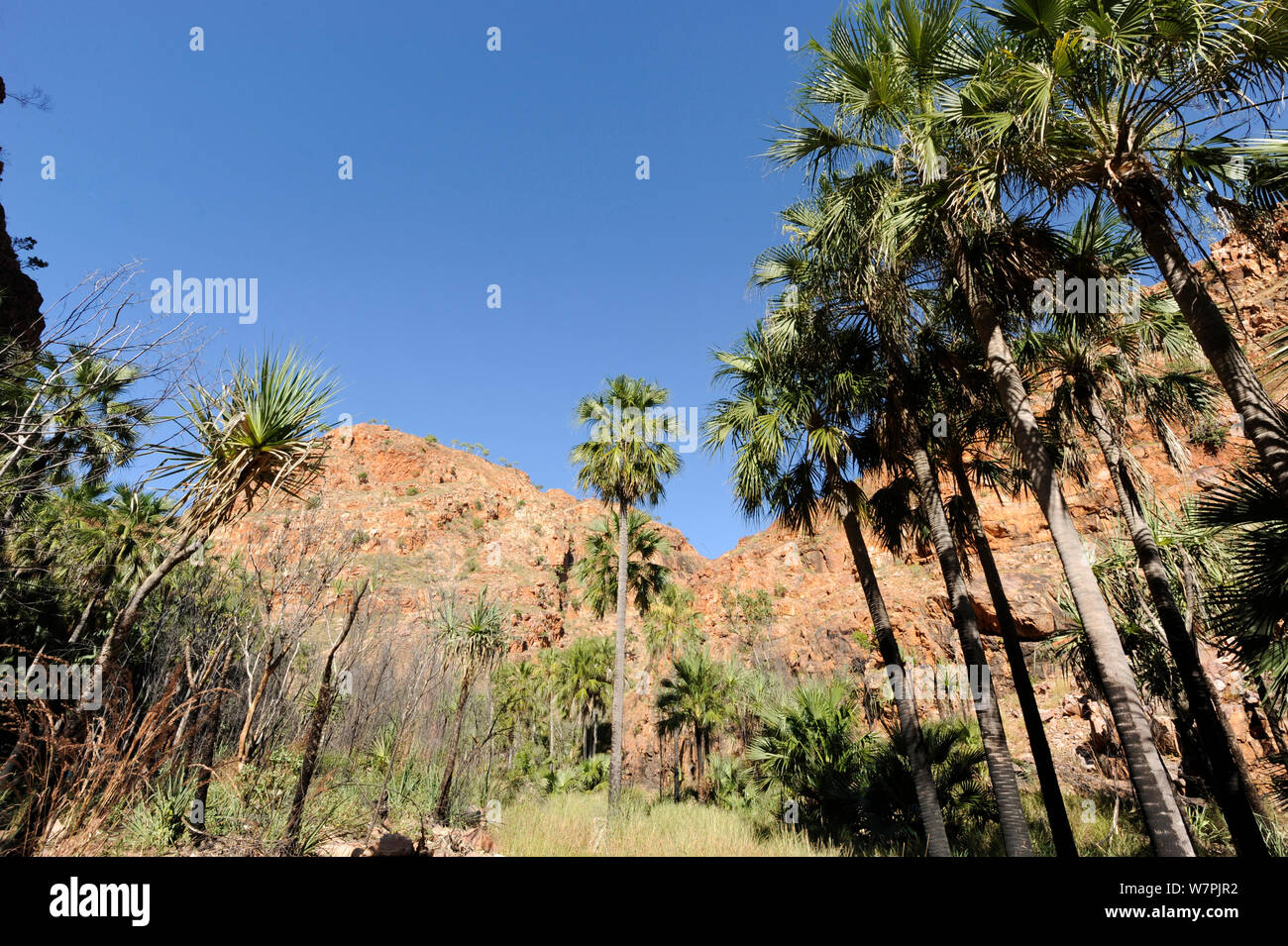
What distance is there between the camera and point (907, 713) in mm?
9539

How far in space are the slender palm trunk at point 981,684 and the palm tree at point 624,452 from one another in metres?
10.7

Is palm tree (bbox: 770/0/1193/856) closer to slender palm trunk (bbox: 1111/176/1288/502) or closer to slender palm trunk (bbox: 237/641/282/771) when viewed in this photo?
slender palm trunk (bbox: 1111/176/1288/502)

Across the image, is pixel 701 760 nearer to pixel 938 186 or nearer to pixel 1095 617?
pixel 1095 617

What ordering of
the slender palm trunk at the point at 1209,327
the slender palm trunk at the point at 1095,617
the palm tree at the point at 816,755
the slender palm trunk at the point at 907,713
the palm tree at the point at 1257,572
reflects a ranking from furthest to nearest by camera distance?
the palm tree at the point at 816,755, the slender palm trunk at the point at 907,713, the slender palm trunk at the point at 1095,617, the palm tree at the point at 1257,572, the slender palm trunk at the point at 1209,327

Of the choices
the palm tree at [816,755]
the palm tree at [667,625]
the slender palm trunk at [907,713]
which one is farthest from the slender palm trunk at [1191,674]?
the palm tree at [667,625]

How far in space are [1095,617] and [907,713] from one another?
177 inches

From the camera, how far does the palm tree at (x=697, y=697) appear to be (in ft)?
74.2

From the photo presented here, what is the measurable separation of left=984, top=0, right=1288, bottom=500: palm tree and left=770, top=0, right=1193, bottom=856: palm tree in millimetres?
729

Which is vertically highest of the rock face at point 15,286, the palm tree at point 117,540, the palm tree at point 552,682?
the rock face at point 15,286

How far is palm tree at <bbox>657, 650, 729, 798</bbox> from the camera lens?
2262cm

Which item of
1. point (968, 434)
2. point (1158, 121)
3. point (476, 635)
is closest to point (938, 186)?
point (1158, 121)

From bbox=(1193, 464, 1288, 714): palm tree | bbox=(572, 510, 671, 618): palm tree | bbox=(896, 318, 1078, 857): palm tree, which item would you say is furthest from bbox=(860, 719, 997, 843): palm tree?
bbox=(572, 510, 671, 618): palm tree

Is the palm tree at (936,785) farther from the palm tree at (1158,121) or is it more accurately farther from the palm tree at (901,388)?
the palm tree at (1158,121)
